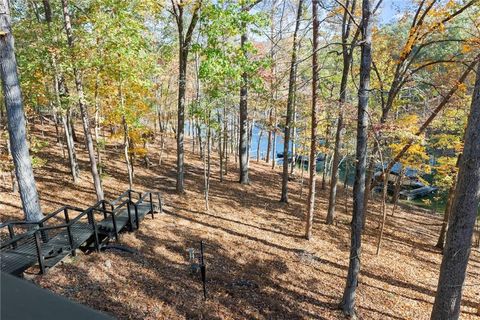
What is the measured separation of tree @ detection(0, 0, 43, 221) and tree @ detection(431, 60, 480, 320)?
28.2ft

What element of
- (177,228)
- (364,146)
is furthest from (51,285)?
(364,146)

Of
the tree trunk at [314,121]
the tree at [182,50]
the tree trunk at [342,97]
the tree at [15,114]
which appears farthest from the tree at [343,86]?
the tree at [15,114]

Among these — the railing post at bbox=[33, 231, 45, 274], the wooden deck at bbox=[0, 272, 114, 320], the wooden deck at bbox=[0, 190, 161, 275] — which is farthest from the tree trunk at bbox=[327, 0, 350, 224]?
the wooden deck at bbox=[0, 272, 114, 320]

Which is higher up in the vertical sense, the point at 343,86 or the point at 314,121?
the point at 343,86

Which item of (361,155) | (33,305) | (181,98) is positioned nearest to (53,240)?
(361,155)

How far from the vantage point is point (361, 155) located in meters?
7.11

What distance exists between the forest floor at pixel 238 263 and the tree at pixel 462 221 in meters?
3.13

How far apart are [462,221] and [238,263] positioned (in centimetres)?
618

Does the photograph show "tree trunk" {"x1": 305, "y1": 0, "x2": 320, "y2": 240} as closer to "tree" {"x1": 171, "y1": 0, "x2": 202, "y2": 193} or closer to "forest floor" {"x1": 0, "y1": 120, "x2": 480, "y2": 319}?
"forest floor" {"x1": 0, "y1": 120, "x2": 480, "y2": 319}

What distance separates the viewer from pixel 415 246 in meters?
14.3

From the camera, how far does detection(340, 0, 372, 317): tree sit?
6566 mm

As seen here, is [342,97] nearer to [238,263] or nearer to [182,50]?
[238,263]

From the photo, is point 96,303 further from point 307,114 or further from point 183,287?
point 307,114

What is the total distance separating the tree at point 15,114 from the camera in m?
6.47
